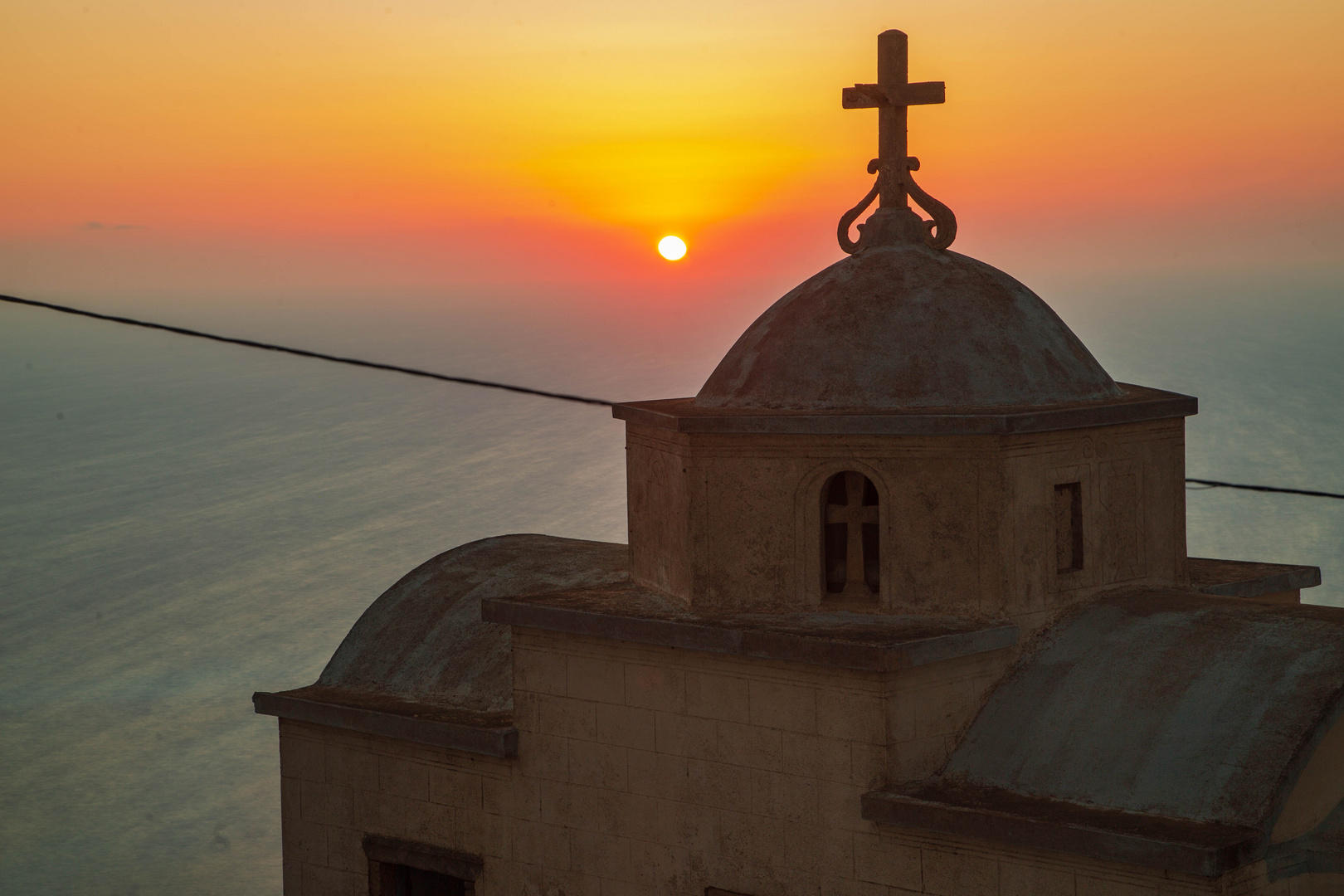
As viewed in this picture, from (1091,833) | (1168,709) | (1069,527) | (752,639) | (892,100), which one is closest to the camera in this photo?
(1091,833)

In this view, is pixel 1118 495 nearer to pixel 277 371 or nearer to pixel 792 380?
pixel 792 380

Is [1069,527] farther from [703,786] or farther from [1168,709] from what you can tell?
[703,786]

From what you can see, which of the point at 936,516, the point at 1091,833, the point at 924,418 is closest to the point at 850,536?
the point at 936,516

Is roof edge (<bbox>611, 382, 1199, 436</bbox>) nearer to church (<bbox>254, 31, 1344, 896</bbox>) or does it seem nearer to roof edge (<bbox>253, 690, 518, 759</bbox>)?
church (<bbox>254, 31, 1344, 896</bbox>)

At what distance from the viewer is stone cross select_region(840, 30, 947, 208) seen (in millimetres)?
10727

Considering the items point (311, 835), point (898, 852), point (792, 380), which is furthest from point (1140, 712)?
point (311, 835)

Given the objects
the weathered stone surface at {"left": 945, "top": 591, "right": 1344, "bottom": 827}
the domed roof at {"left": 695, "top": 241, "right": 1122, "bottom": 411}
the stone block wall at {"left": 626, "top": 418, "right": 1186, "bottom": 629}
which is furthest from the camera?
the domed roof at {"left": 695, "top": 241, "right": 1122, "bottom": 411}

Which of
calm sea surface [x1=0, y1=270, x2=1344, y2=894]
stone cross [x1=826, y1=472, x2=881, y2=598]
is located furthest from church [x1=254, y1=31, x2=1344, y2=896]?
calm sea surface [x1=0, y1=270, x2=1344, y2=894]

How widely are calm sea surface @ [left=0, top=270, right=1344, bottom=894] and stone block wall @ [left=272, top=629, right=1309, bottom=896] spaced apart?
1570 cm

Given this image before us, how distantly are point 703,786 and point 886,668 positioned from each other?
162cm

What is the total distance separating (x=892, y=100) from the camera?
10.7 metres

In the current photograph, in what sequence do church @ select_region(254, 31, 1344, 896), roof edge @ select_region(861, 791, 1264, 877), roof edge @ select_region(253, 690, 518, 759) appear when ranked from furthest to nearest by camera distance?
roof edge @ select_region(253, 690, 518, 759) < church @ select_region(254, 31, 1344, 896) < roof edge @ select_region(861, 791, 1264, 877)

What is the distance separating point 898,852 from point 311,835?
508 cm

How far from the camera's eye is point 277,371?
3511 inches
